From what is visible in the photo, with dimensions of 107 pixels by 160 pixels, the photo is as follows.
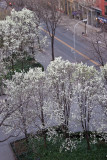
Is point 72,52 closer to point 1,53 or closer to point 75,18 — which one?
point 1,53

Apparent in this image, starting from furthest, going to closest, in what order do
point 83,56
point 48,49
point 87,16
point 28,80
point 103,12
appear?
1. point 87,16
2. point 103,12
3. point 48,49
4. point 83,56
5. point 28,80

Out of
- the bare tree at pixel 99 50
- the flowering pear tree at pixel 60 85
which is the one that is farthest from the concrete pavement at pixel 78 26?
the flowering pear tree at pixel 60 85

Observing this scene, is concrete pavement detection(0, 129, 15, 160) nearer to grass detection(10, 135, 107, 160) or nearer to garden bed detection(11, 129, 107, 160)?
garden bed detection(11, 129, 107, 160)

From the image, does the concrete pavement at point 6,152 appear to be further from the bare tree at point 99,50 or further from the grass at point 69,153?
the bare tree at point 99,50

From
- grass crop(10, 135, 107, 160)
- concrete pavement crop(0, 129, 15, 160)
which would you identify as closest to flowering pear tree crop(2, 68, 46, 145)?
grass crop(10, 135, 107, 160)

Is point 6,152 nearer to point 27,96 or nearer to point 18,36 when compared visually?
point 27,96

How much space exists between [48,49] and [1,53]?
55.9 ft

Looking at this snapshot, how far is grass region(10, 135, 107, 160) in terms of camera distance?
78.3 ft

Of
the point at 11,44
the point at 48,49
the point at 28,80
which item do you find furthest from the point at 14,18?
the point at 28,80

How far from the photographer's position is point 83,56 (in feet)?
150

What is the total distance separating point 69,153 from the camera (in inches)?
968

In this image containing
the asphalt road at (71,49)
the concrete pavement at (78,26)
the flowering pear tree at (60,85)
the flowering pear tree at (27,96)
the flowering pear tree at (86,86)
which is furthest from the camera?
the concrete pavement at (78,26)

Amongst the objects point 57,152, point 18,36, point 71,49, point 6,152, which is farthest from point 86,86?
point 71,49

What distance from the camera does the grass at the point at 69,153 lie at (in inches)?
940
